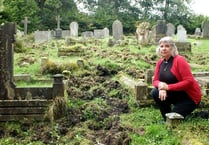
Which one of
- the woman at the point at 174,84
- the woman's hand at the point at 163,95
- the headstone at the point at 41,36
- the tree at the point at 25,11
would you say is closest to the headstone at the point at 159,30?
the headstone at the point at 41,36

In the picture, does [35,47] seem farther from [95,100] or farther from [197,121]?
[197,121]

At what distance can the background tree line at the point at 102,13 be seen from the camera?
42.8 metres

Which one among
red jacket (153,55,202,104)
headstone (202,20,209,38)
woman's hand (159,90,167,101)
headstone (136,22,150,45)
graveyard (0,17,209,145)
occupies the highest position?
headstone (202,20,209,38)

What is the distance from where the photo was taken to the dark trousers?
612cm

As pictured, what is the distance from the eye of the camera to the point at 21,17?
39.1 metres

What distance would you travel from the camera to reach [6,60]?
712 centimetres

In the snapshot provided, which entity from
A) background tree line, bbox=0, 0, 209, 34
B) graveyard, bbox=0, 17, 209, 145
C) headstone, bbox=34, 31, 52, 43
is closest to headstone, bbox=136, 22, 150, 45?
headstone, bbox=34, 31, 52, 43

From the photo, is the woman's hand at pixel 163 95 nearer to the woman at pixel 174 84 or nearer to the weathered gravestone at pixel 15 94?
the woman at pixel 174 84

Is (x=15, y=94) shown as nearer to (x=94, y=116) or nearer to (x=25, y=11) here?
(x=94, y=116)

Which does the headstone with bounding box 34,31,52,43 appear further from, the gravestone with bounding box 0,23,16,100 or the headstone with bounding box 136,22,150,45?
the gravestone with bounding box 0,23,16,100

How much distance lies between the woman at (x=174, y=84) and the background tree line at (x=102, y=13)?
33.4m

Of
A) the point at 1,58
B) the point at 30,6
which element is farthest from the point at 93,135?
the point at 30,6

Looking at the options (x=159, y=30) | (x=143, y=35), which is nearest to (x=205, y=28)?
(x=159, y=30)

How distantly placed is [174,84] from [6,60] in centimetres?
331
